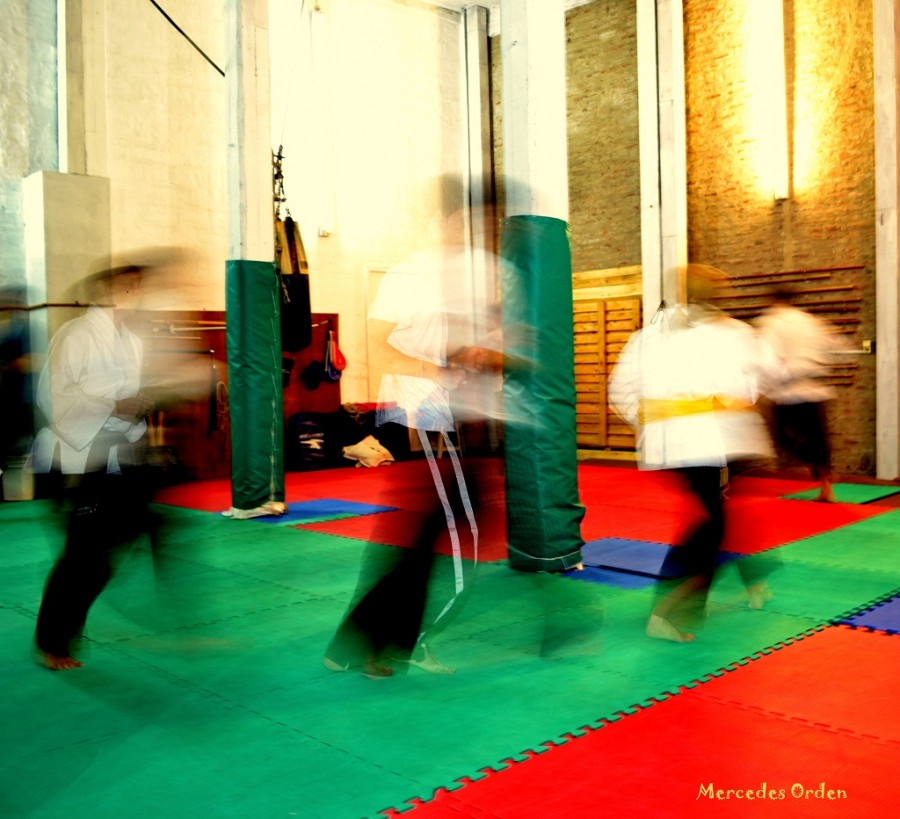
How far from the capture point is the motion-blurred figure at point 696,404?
3.49 m

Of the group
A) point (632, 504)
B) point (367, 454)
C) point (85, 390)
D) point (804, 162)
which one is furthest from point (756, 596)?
point (367, 454)

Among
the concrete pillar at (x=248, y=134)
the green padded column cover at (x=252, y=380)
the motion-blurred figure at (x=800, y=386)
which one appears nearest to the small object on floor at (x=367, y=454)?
the green padded column cover at (x=252, y=380)

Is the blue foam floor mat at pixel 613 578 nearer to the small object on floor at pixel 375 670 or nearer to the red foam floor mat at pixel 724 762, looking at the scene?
the red foam floor mat at pixel 724 762

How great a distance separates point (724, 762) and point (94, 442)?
2.47 m

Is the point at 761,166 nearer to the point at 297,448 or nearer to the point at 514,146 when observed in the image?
the point at 514,146

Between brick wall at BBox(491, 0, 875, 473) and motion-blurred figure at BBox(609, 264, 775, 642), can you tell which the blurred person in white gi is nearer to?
motion-blurred figure at BBox(609, 264, 775, 642)

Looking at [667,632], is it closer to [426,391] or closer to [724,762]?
[724,762]

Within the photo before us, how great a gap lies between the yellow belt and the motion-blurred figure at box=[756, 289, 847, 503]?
203 cm

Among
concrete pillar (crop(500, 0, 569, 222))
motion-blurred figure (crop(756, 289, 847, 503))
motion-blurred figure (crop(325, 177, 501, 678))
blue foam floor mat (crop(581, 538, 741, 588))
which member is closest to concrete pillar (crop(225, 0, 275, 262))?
concrete pillar (crop(500, 0, 569, 222))

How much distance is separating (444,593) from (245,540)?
7.32 ft

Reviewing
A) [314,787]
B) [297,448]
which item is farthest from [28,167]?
[314,787]

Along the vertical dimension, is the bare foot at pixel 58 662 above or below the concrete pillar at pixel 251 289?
below

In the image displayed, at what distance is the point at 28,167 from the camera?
30.4 feet

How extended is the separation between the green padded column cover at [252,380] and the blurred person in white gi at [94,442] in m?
3.84
